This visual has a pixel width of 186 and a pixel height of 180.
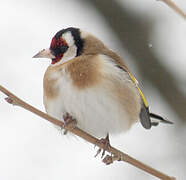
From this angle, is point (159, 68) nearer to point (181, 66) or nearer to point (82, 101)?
point (181, 66)

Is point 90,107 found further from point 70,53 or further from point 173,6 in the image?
point 173,6

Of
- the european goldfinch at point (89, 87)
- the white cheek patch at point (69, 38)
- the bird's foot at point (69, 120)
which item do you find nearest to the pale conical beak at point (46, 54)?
the european goldfinch at point (89, 87)

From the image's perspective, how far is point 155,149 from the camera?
5.11 metres

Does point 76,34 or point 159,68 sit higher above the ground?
point 76,34

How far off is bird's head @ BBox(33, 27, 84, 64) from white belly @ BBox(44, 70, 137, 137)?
9.8 inches

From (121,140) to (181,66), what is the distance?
976mm

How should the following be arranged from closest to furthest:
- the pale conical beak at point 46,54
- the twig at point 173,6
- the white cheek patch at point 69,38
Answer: the twig at point 173,6 < the pale conical beak at point 46,54 < the white cheek patch at point 69,38

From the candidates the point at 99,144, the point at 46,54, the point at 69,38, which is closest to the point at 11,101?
the point at 99,144

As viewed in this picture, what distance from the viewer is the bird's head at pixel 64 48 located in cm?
333

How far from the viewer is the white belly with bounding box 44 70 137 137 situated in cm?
307

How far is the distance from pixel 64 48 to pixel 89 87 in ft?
1.38

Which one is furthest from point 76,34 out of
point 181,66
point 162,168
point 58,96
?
point 181,66

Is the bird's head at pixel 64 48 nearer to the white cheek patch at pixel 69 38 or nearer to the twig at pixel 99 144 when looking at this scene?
the white cheek patch at pixel 69 38

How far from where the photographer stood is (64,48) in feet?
11.1
